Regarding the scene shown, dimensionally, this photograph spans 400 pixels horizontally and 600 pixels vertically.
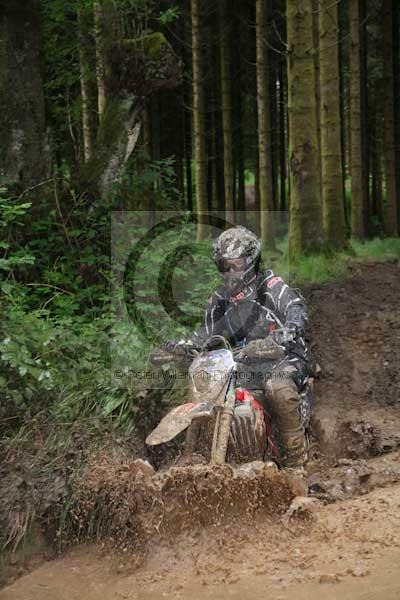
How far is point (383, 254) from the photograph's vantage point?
13406 mm

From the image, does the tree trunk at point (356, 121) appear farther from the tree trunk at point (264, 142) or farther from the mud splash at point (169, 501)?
the mud splash at point (169, 501)

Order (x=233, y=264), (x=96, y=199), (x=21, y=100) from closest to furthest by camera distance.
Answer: (x=233, y=264)
(x=96, y=199)
(x=21, y=100)

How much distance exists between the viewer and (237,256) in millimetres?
5730

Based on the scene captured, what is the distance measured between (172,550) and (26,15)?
7.76 metres

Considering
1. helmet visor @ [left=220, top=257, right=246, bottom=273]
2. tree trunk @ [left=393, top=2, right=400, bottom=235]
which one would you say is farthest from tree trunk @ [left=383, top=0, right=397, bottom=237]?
helmet visor @ [left=220, top=257, right=246, bottom=273]

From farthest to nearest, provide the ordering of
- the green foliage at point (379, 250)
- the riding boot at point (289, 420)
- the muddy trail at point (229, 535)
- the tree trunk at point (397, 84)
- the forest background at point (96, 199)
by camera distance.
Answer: the tree trunk at point (397, 84) < the green foliage at point (379, 250) < the forest background at point (96, 199) < the riding boot at point (289, 420) < the muddy trail at point (229, 535)

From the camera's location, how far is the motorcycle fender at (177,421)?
14.9ft

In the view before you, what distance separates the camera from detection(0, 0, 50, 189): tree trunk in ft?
29.9

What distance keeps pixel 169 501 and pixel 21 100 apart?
21.6 ft

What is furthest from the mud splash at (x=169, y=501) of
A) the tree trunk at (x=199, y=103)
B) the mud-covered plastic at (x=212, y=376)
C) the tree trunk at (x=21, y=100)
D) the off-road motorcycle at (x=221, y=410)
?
the tree trunk at (x=199, y=103)

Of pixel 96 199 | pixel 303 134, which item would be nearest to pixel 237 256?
pixel 96 199

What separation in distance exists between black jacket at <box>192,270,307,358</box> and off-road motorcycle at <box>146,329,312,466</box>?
1.47ft

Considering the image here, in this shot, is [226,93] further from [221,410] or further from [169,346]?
[221,410]

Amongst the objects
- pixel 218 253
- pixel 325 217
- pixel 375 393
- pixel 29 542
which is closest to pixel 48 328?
pixel 218 253
